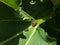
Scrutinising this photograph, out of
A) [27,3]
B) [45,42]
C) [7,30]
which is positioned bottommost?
[45,42]

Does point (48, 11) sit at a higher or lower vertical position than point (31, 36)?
higher

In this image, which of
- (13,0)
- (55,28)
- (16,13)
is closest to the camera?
(13,0)

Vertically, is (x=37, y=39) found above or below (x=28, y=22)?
below

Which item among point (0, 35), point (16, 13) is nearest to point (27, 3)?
point (16, 13)

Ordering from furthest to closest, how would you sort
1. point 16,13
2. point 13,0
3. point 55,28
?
1. point 55,28
2. point 16,13
3. point 13,0

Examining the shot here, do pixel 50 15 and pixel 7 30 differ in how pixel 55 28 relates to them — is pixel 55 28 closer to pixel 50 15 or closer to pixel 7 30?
pixel 50 15

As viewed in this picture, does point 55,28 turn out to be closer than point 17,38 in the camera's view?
No

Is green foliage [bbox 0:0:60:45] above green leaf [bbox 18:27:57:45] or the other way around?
above

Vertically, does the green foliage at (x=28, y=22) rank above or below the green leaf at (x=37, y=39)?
above
